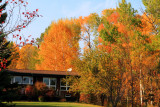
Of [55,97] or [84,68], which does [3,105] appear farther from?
[55,97]

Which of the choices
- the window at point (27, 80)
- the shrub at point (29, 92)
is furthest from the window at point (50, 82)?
the shrub at point (29, 92)

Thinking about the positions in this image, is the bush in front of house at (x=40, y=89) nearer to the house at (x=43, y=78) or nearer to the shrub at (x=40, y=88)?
the shrub at (x=40, y=88)

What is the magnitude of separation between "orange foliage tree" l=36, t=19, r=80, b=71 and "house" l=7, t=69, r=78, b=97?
7369 millimetres

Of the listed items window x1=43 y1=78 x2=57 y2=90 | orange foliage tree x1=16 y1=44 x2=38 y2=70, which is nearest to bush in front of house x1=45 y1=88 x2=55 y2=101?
window x1=43 y1=78 x2=57 y2=90

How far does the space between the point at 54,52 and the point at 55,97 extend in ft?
38.3

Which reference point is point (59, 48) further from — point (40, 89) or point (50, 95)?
point (50, 95)

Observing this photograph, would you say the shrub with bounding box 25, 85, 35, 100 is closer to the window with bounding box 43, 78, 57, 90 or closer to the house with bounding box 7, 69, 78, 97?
the house with bounding box 7, 69, 78, 97

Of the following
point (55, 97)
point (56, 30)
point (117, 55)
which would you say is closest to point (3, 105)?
point (117, 55)

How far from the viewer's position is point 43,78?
104ft

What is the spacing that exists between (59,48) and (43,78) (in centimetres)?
1037

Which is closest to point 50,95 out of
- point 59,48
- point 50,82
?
point 50,82

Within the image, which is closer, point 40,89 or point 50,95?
point 40,89

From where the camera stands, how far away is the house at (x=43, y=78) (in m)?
29.8

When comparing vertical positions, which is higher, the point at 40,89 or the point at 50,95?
the point at 40,89
